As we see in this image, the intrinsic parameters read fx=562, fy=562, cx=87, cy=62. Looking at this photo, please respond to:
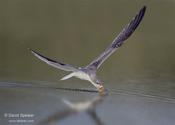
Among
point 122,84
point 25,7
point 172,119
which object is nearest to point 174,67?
point 122,84

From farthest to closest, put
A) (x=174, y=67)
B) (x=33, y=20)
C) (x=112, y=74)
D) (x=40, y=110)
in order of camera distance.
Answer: (x=33, y=20)
(x=174, y=67)
(x=112, y=74)
(x=40, y=110)

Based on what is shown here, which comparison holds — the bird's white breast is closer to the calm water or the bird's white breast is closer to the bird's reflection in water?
the calm water

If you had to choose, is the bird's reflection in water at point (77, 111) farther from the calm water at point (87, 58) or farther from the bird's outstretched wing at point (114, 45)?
the bird's outstretched wing at point (114, 45)

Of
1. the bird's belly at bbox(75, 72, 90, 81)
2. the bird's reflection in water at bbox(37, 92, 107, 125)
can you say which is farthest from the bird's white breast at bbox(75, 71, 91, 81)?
the bird's reflection in water at bbox(37, 92, 107, 125)

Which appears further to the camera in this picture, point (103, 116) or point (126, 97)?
point (126, 97)

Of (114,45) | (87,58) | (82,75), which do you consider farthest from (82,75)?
(87,58)

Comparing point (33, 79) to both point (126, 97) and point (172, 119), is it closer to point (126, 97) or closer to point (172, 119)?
point (126, 97)

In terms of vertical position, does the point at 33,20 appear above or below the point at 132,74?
above
